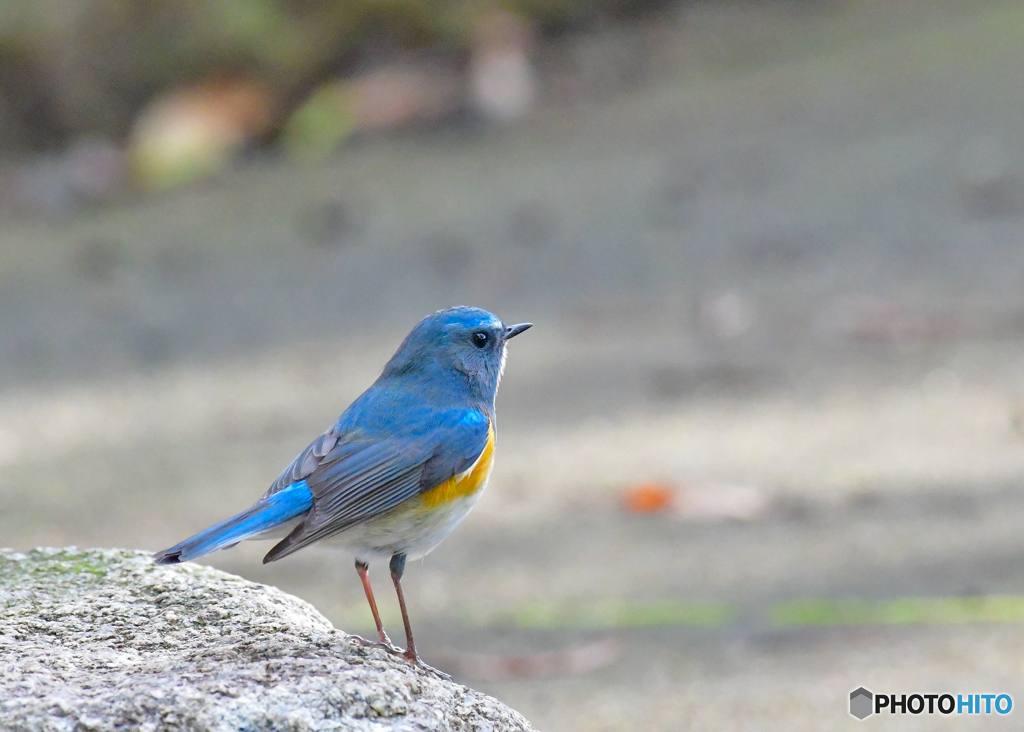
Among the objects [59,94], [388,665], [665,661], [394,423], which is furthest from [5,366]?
[388,665]

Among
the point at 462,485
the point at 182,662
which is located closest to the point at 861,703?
the point at 462,485

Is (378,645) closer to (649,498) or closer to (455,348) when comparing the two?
(455,348)

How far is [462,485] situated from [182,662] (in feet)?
2.24

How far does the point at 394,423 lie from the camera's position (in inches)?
113

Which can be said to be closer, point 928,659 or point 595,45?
point 928,659

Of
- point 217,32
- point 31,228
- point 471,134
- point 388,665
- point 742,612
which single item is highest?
point 217,32

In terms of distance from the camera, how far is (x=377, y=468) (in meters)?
2.73

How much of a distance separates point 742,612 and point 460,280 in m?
3.30

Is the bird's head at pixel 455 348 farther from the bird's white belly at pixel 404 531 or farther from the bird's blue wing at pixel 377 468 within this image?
the bird's white belly at pixel 404 531

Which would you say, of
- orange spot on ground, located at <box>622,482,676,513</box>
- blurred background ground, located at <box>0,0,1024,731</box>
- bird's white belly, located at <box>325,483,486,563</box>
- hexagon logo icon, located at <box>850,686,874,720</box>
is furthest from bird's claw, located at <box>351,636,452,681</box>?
orange spot on ground, located at <box>622,482,676,513</box>

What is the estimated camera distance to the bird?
2625 mm

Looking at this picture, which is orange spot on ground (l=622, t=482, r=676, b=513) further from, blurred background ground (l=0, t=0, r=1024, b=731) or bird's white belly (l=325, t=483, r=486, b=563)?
bird's white belly (l=325, t=483, r=486, b=563)

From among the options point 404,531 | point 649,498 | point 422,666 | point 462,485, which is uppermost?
point 649,498

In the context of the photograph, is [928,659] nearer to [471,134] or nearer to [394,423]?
[394,423]
